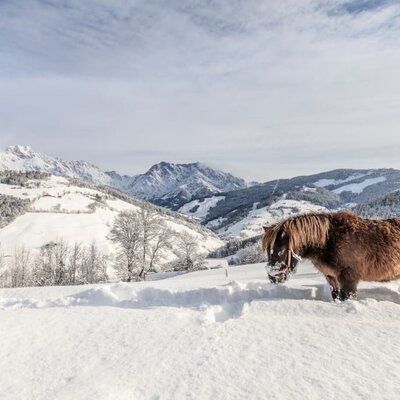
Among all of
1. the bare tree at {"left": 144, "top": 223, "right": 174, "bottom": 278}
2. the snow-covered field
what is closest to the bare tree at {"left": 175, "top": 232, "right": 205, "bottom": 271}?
the bare tree at {"left": 144, "top": 223, "right": 174, "bottom": 278}

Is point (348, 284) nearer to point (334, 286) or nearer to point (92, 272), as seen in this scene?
point (334, 286)

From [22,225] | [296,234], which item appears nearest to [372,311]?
[296,234]

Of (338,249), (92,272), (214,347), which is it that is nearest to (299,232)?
(338,249)

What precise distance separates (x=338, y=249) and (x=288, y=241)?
0.94 metres

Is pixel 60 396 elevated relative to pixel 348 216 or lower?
lower

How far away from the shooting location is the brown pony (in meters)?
7.45

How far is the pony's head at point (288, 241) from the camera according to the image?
7500 millimetres

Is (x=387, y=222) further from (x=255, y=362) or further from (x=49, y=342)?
(x=49, y=342)

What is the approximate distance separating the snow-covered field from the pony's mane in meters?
0.98

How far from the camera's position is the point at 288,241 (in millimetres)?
7566

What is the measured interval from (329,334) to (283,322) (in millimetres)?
789

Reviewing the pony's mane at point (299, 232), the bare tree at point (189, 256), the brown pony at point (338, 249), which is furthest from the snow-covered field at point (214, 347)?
the bare tree at point (189, 256)

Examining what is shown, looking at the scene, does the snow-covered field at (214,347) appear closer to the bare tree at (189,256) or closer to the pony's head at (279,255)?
the pony's head at (279,255)

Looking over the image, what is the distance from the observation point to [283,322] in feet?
21.0
